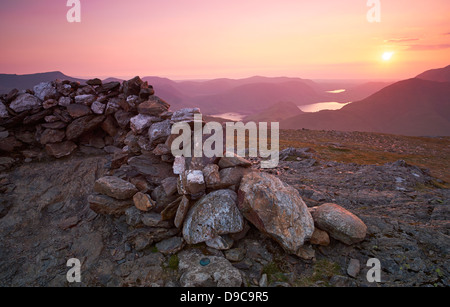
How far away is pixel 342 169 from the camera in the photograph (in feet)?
49.9

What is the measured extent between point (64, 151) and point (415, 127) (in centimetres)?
17287

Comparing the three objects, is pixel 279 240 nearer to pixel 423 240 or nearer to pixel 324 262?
pixel 324 262

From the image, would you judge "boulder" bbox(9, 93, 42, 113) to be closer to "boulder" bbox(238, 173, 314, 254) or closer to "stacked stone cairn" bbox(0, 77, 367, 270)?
"stacked stone cairn" bbox(0, 77, 367, 270)

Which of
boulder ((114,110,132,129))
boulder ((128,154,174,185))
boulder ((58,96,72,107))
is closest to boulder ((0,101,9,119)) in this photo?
boulder ((58,96,72,107))

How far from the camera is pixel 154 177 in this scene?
27.1 feet

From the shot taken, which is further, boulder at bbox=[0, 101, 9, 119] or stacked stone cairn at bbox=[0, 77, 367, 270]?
boulder at bbox=[0, 101, 9, 119]

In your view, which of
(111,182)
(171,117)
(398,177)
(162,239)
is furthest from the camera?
(398,177)

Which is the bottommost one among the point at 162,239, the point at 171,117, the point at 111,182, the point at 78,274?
the point at 78,274

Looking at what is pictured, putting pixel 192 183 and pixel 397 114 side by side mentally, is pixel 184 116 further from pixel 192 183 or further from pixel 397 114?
pixel 397 114

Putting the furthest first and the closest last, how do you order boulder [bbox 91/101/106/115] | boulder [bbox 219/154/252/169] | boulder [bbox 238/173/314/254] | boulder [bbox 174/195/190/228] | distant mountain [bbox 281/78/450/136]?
distant mountain [bbox 281/78/450/136] < boulder [bbox 91/101/106/115] < boulder [bbox 219/154/252/169] < boulder [bbox 174/195/190/228] < boulder [bbox 238/173/314/254]

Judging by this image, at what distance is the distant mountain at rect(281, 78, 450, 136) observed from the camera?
132m

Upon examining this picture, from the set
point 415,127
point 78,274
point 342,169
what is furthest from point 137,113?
point 415,127

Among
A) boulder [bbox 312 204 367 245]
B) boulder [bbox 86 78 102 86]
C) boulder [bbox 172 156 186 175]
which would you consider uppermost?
boulder [bbox 86 78 102 86]

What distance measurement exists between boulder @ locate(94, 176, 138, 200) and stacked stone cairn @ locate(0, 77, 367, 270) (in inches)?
1.2
